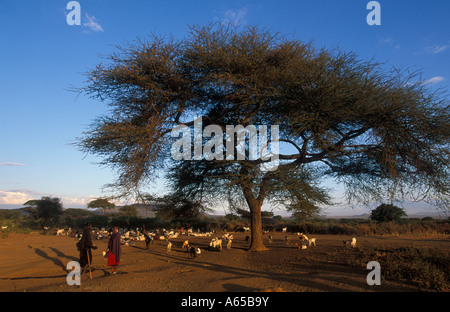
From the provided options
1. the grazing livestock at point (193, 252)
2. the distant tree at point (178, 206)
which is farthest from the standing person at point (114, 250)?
the distant tree at point (178, 206)

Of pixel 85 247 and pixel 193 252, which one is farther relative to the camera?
pixel 193 252

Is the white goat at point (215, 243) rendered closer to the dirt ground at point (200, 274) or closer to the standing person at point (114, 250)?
the dirt ground at point (200, 274)

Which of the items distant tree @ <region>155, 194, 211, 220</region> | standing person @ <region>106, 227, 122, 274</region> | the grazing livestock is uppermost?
distant tree @ <region>155, 194, 211, 220</region>

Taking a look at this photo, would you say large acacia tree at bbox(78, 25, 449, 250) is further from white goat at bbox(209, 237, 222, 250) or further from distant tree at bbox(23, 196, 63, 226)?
distant tree at bbox(23, 196, 63, 226)

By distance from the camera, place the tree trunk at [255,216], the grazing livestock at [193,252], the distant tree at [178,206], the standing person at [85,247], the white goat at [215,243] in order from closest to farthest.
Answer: the standing person at [85,247] < the grazing livestock at [193,252] < the tree trunk at [255,216] < the white goat at [215,243] < the distant tree at [178,206]

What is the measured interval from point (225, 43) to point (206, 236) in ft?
58.3

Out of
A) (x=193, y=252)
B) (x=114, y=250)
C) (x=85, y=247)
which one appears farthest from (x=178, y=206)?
(x=85, y=247)

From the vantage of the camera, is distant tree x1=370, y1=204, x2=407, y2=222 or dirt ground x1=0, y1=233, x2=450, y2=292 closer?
dirt ground x1=0, y1=233, x2=450, y2=292

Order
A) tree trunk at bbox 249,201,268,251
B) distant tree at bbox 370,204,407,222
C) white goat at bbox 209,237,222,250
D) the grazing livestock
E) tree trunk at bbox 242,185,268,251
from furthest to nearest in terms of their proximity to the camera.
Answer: distant tree at bbox 370,204,407,222 < white goat at bbox 209,237,222,250 < tree trunk at bbox 249,201,268,251 < tree trunk at bbox 242,185,268,251 < the grazing livestock

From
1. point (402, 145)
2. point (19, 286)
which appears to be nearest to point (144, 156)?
point (19, 286)

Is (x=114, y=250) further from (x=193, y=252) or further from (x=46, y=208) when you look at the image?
(x=46, y=208)

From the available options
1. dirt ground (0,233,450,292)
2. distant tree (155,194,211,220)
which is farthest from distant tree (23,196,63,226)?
distant tree (155,194,211,220)

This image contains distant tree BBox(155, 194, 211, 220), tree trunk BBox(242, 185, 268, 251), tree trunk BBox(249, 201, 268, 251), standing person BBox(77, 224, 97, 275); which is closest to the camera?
standing person BBox(77, 224, 97, 275)
